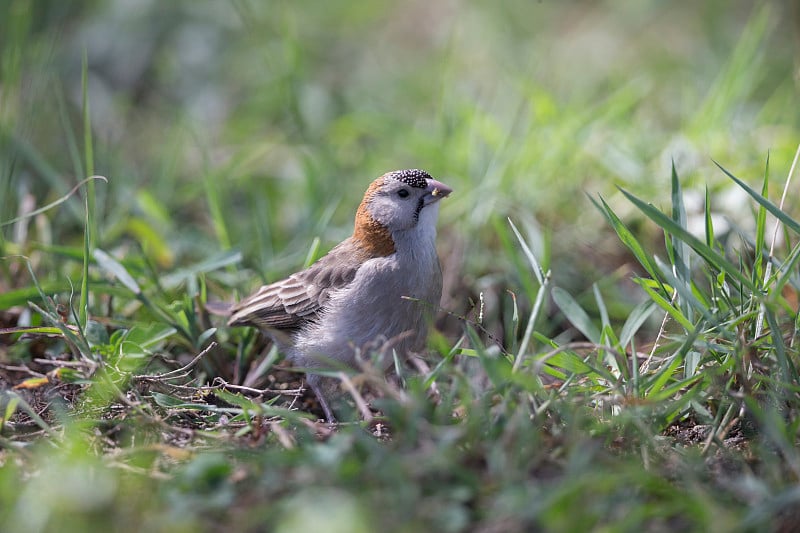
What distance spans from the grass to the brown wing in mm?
176

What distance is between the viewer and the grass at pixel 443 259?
95.1 inches

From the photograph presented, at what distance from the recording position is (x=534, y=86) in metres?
6.03

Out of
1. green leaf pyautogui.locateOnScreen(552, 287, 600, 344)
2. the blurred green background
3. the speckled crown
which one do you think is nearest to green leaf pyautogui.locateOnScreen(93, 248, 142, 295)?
the blurred green background

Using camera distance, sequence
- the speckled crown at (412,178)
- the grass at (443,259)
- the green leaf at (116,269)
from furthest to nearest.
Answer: the speckled crown at (412,178) < the green leaf at (116,269) < the grass at (443,259)

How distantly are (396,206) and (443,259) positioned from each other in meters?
1.01

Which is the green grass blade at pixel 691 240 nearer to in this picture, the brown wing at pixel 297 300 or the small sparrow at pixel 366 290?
the small sparrow at pixel 366 290

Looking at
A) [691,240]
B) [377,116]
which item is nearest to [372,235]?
[691,240]

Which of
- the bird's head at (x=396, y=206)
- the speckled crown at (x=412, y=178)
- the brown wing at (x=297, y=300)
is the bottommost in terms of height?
the brown wing at (x=297, y=300)

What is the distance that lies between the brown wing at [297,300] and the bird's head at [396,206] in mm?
143

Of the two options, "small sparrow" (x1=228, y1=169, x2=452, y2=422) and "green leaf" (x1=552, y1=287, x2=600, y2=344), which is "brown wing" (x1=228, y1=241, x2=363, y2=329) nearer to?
"small sparrow" (x1=228, y1=169, x2=452, y2=422)

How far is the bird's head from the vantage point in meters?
3.97

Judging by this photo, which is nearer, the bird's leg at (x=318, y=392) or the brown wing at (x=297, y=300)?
the bird's leg at (x=318, y=392)

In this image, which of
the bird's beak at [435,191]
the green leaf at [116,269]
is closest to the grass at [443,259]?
the green leaf at [116,269]

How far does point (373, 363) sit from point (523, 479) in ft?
2.70
